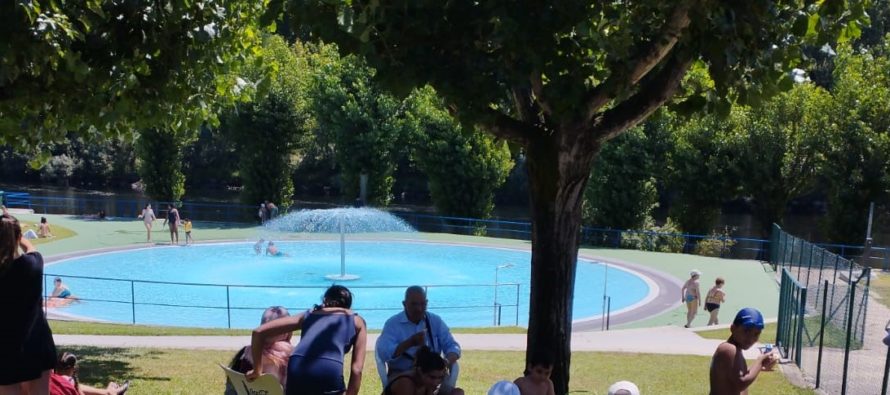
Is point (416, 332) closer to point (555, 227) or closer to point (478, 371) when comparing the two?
point (555, 227)

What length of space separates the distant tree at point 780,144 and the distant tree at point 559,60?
2988cm

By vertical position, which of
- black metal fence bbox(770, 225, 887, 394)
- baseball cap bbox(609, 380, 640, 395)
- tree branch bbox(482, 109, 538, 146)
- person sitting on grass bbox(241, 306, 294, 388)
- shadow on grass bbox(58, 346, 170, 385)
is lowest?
shadow on grass bbox(58, 346, 170, 385)

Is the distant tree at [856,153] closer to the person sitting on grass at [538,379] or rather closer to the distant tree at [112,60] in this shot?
the distant tree at [112,60]

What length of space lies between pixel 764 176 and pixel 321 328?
34.3 meters

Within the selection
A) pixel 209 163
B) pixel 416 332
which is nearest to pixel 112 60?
pixel 416 332

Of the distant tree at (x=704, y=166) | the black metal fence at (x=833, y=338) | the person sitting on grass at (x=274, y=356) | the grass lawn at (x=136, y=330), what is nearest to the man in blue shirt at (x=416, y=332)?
the person sitting on grass at (x=274, y=356)

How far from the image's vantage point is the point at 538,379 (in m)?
6.17

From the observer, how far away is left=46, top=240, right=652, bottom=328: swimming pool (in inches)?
838

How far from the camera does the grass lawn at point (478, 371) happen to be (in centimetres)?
1017

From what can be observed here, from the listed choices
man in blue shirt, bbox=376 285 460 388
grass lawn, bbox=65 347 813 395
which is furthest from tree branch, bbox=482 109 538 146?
grass lawn, bbox=65 347 813 395

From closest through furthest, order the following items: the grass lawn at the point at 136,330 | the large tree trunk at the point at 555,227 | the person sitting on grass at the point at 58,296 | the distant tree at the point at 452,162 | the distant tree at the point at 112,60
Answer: the large tree trunk at the point at 555,227 → the distant tree at the point at 112,60 → the grass lawn at the point at 136,330 → the person sitting on grass at the point at 58,296 → the distant tree at the point at 452,162

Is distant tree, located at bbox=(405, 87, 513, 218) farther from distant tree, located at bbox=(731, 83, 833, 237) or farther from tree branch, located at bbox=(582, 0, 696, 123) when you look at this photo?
tree branch, located at bbox=(582, 0, 696, 123)

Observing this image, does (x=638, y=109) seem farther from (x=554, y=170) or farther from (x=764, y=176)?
(x=764, y=176)

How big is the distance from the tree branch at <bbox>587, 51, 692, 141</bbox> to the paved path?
7.81 meters
